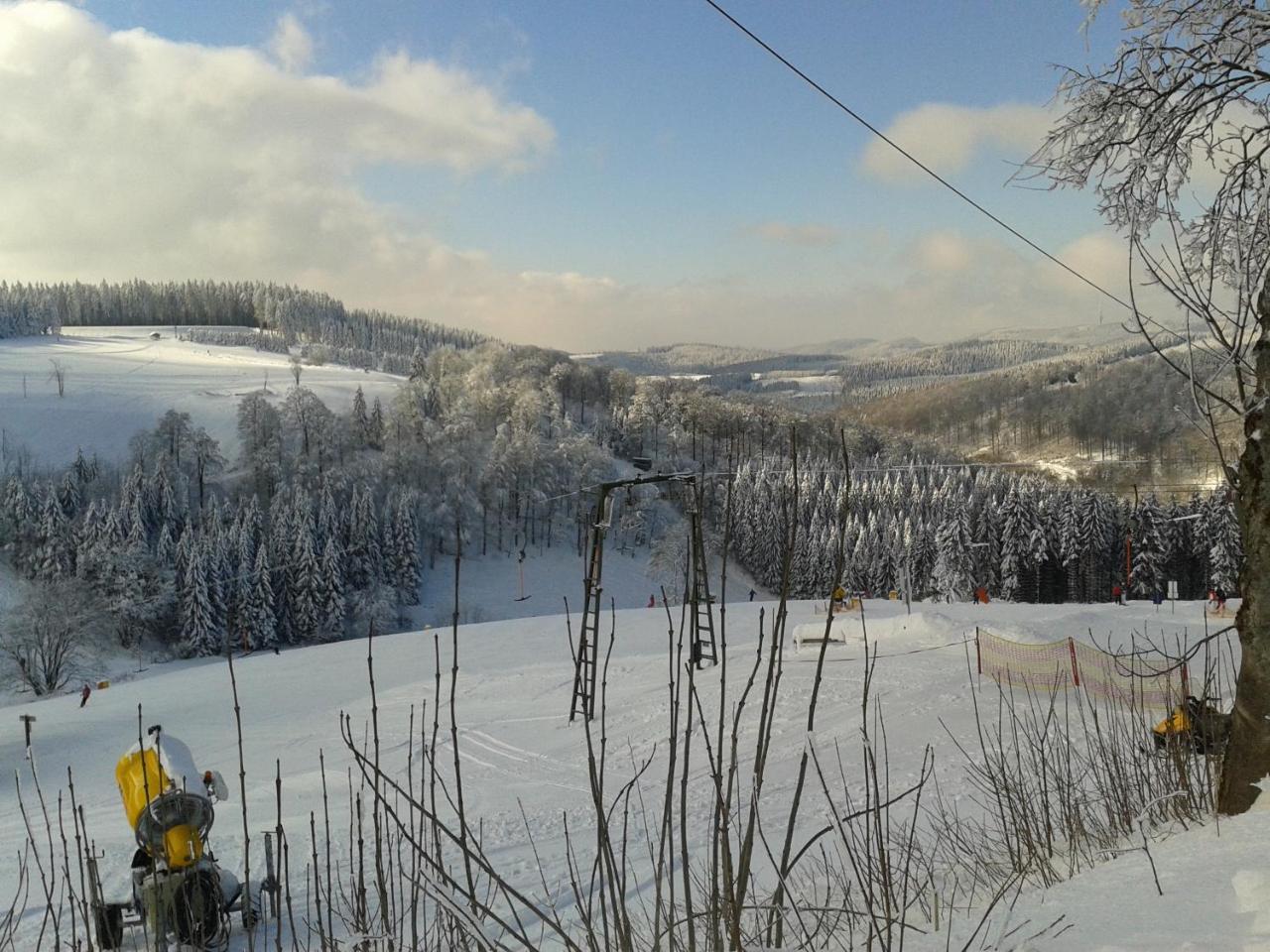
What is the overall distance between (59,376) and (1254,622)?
293 ft

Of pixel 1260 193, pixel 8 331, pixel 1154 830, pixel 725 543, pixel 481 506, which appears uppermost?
pixel 8 331

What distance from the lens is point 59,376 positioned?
76.1 meters

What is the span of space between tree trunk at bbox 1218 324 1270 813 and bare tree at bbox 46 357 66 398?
8492cm

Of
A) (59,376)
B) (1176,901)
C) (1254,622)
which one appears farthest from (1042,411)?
(1176,901)

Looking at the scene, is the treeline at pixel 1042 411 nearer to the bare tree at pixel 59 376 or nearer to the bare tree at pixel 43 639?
the bare tree at pixel 43 639

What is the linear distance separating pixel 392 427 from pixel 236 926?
68450mm

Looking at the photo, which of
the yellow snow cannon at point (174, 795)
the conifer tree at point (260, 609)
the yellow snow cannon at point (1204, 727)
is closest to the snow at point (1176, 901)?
the yellow snow cannon at point (1204, 727)

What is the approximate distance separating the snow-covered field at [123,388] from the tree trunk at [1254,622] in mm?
71155

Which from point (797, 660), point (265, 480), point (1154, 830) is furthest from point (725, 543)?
point (265, 480)

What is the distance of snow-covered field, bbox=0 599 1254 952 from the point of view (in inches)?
90.7

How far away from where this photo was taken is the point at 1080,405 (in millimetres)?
126312

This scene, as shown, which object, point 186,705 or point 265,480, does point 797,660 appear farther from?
point 265,480

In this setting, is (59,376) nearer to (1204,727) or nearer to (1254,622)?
(1204,727)

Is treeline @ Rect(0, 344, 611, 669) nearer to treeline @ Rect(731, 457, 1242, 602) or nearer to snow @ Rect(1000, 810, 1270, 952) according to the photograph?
treeline @ Rect(731, 457, 1242, 602)
